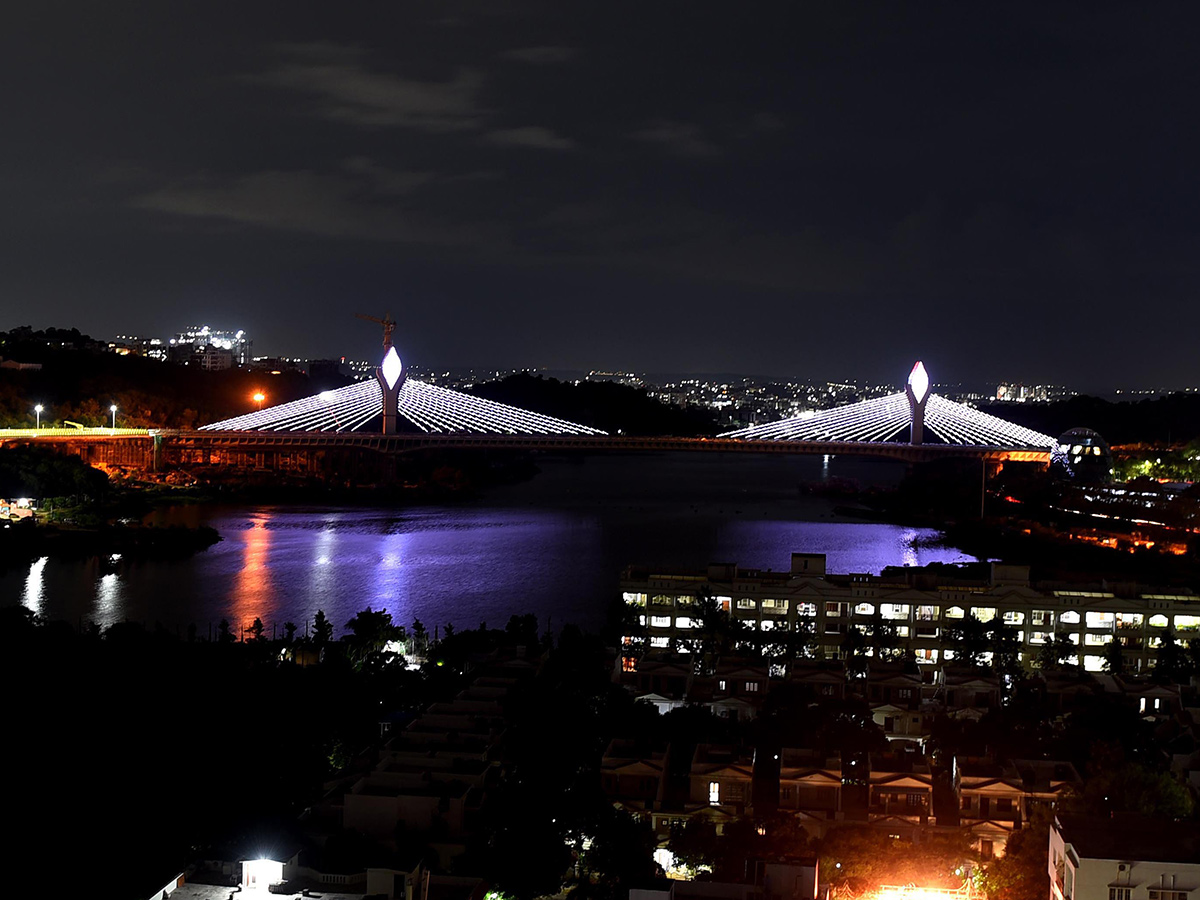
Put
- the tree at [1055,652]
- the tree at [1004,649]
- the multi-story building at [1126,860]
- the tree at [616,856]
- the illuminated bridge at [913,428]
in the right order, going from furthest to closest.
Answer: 1. the illuminated bridge at [913,428]
2. the tree at [1055,652]
3. the tree at [1004,649]
4. the tree at [616,856]
5. the multi-story building at [1126,860]

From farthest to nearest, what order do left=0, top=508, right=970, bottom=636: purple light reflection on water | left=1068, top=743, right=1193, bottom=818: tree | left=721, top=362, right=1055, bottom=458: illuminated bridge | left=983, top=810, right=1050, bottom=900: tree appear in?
1. left=721, top=362, right=1055, bottom=458: illuminated bridge
2. left=0, top=508, right=970, bottom=636: purple light reflection on water
3. left=1068, top=743, right=1193, bottom=818: tree
4. left=983, top=810, right=1050, bottom=900: tree

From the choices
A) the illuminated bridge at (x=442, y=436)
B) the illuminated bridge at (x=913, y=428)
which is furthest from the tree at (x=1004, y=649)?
the illuminated bridge at (x=913, y=428)

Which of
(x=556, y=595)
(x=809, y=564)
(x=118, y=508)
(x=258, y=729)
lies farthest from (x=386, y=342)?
(x=258, y=729)

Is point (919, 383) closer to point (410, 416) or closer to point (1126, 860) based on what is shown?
point (410, 416)

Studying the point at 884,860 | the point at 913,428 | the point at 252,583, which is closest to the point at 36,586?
the point at 252,583

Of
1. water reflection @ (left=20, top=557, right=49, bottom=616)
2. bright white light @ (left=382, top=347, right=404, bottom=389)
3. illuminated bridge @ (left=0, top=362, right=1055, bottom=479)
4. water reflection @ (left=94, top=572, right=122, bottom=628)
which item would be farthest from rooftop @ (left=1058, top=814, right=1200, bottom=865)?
bright white light @ (left=382, top=347, right=404, bottom=389)

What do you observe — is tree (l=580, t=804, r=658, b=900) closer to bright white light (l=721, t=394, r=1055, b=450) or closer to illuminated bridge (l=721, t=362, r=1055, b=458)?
illuminated bridge (l=721, t=362, r=1055, b=458)

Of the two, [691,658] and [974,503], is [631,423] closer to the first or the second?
[974,503]

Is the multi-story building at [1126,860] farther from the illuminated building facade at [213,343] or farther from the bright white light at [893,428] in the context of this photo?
the illuminated building facade at [213,343]

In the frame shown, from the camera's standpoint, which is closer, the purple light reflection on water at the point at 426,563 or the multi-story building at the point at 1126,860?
the multi-story building at the point at 1126,860
